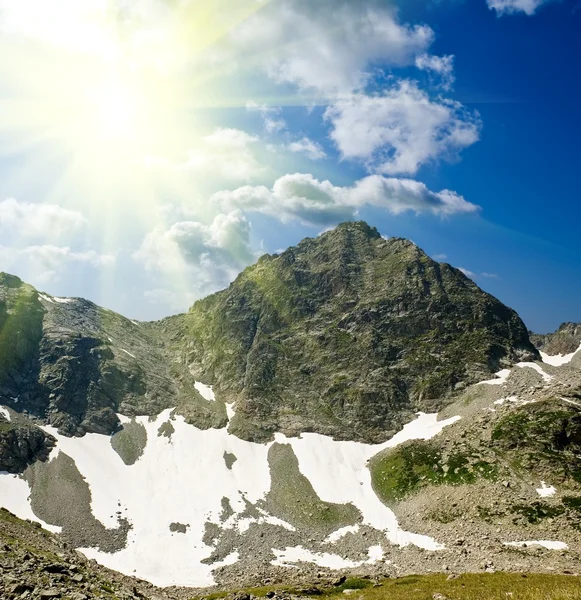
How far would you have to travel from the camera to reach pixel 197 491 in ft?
403

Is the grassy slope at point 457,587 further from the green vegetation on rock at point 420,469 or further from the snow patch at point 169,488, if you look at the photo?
the green vegetation on rock at point 420,469

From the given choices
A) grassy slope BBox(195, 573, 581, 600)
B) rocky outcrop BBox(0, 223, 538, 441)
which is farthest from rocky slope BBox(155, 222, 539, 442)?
grassy slope BBox(195, 573, 581, 600)

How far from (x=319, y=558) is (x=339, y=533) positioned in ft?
39.7

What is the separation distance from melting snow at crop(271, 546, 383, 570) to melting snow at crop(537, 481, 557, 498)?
38150 millimetres

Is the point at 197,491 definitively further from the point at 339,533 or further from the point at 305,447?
the point at 339,533

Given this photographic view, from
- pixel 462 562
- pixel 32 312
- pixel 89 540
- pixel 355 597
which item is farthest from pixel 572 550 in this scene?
pixel 32 312

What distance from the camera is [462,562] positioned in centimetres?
7656

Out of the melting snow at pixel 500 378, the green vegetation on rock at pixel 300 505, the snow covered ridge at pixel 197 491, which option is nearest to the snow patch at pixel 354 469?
the snow covered ridge at pixel 197 491

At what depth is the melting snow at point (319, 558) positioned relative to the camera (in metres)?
85.2

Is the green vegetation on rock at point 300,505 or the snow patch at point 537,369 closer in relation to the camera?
the green vegetation on rock at point 300,505

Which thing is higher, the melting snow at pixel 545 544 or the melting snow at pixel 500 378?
the melting snow at pixel 500 378

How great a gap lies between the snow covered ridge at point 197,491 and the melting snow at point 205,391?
691 inches

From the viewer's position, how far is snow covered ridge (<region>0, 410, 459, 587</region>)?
91.4 meters

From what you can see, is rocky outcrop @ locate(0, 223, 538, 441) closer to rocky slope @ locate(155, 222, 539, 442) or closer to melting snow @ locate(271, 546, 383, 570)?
rocky slope @ locate(155, 222, 539, 442)
